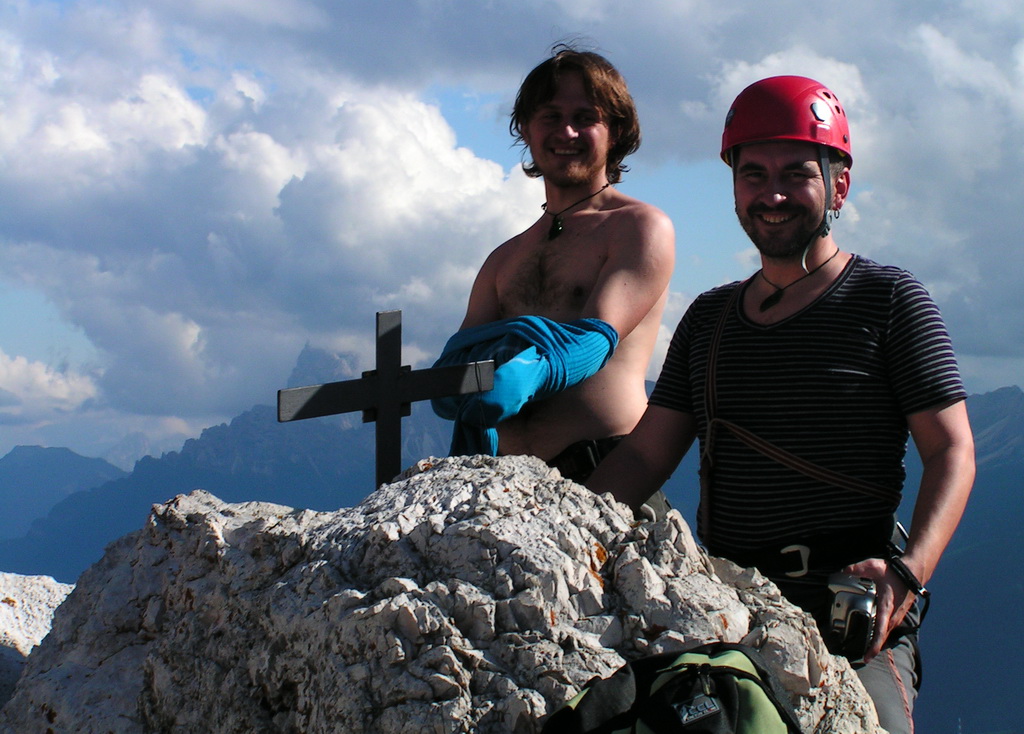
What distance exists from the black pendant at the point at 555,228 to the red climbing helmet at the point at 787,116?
1.35m

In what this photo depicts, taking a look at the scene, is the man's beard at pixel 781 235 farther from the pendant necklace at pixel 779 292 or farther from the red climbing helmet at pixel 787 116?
the red climbing helmet at pixel 787 116

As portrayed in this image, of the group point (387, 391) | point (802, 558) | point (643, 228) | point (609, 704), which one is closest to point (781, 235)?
point (802, 558)

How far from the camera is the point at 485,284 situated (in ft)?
15.8

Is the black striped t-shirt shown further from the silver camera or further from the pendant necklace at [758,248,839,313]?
the silver camera

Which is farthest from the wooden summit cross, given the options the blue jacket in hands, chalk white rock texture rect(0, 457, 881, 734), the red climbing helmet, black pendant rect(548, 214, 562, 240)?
the red climbing helmet

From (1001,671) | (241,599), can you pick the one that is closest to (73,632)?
(241,599)

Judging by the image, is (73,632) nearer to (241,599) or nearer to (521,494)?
(241,599)

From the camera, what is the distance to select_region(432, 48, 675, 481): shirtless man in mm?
4227

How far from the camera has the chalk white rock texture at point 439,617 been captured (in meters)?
2.21

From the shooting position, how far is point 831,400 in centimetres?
303

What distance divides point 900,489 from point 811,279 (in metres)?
0.75

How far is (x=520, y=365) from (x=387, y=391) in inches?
24.6

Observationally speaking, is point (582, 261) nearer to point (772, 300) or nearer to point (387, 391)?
point (387, 391)

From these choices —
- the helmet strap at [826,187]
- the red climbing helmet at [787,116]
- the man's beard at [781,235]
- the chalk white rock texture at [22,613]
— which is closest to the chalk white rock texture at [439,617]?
the man's beard at [781,235]
